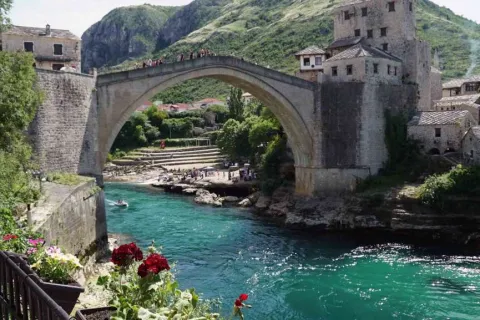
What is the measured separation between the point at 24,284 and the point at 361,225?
2647 centimetres

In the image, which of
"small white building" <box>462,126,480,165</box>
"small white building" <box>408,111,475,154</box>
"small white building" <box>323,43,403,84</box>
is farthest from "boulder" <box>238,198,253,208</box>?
"small white building" <box>462,126,480,165</box>

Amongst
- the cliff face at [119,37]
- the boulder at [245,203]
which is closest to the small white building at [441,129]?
the boulder at [245,203]

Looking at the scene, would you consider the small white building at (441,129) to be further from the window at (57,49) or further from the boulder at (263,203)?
the window at (57,49)

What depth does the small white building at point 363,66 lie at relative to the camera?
104ft

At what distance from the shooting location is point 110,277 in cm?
673

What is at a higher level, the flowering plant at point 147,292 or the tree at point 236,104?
the tree at point 236,104

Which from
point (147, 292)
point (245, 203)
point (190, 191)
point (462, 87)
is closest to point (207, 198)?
point (245, 203)

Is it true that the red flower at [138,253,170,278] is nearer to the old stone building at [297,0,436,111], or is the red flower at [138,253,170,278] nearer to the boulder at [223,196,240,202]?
the old stone building at [297,0,436,111]

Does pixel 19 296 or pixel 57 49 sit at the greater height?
pixel 57 49

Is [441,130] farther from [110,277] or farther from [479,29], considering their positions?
[479,29]

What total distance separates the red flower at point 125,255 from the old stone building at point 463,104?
103 ft

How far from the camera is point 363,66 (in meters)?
31.4

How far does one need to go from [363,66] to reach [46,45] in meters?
18.9

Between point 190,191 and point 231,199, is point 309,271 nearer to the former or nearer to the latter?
point 231,199
